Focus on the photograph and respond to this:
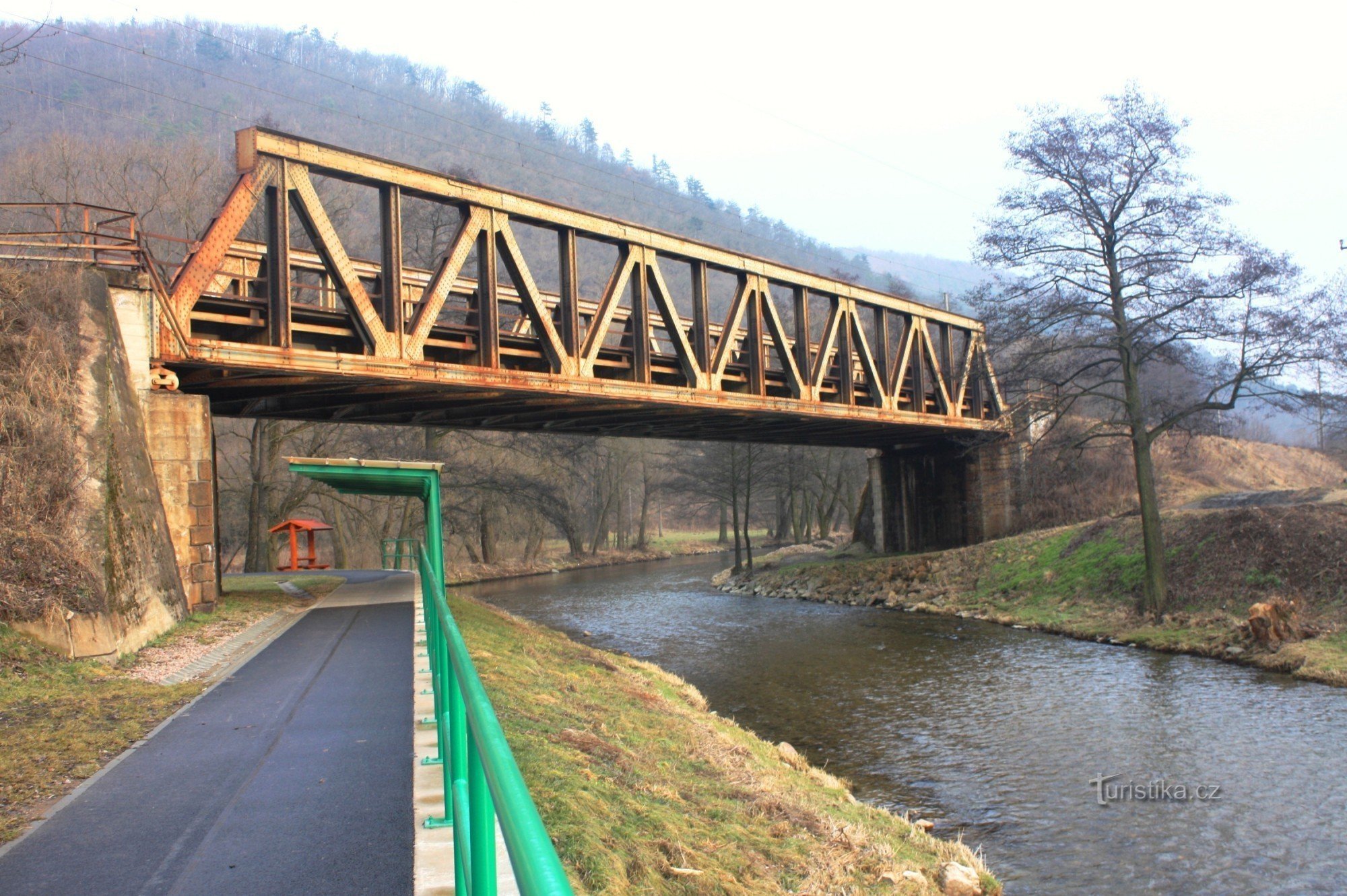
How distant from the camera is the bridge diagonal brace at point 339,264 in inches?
596

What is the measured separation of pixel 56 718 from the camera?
817 cm

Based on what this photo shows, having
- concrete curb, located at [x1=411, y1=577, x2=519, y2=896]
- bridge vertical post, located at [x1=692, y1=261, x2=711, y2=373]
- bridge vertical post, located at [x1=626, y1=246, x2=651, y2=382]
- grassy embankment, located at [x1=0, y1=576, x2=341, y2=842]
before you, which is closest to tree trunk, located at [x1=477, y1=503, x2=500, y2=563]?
bridge vertical post, located at [x1=692, y1=261, x2=711, y2=373]

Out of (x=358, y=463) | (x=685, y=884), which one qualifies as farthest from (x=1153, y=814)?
(x=358, y=463)

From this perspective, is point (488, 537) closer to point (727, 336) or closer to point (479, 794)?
point (727, 336)

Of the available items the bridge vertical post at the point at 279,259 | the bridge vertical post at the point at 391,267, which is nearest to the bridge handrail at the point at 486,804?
the bridge vertical post at the point at 279,259

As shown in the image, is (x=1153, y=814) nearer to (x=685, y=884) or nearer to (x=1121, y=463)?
(x=685, y=884)

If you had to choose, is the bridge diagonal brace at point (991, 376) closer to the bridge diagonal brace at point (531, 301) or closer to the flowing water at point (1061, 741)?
the flowing water at point (1061, 741)

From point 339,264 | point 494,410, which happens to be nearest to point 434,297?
point 339,264

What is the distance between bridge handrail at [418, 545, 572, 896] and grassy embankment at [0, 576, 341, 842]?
10.7ft

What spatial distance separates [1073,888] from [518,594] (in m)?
32.0

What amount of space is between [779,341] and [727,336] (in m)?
2.07

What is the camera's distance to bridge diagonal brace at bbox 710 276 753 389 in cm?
2198

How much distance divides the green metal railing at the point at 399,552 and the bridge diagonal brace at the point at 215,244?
14.9 metres

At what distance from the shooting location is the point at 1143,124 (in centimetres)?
2153
